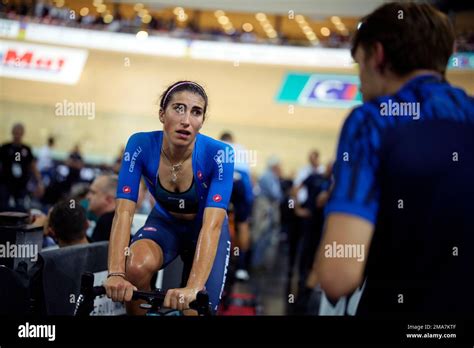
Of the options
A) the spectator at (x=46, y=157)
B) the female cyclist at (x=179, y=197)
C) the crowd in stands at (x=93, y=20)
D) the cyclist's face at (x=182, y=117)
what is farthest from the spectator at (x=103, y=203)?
the spectator at (x=46, y=157)

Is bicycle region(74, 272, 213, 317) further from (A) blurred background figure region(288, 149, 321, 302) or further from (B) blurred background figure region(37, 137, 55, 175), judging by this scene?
(B) blurred background figure region(37, 137, 55, 175)

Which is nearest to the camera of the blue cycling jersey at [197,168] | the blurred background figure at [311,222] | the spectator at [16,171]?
the blue cycling jersey at [197,168]

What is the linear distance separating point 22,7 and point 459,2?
4.03 metres

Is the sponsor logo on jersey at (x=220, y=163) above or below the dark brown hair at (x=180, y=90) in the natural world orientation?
below

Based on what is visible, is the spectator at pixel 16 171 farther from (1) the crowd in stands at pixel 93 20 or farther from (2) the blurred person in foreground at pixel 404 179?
(2) the blurred person in foreground at pixel 404 179

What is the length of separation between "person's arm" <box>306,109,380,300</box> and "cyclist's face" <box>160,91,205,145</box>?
1.51 metres

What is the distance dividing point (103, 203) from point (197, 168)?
1057 millimetres

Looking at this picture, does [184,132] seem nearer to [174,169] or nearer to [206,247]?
[174,169]

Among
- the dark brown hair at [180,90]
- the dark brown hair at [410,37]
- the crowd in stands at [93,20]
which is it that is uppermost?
the crowd in stands at [93,20]

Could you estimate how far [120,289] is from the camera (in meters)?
2.62

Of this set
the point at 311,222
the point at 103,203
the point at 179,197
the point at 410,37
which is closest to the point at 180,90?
the point at 179,197

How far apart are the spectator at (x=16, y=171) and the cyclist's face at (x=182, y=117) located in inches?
133

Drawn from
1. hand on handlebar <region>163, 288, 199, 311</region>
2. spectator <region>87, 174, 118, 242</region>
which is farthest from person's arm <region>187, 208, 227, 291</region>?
spectator <region>87, 174, 118, 242</region>

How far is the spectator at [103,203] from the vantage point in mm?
3594
